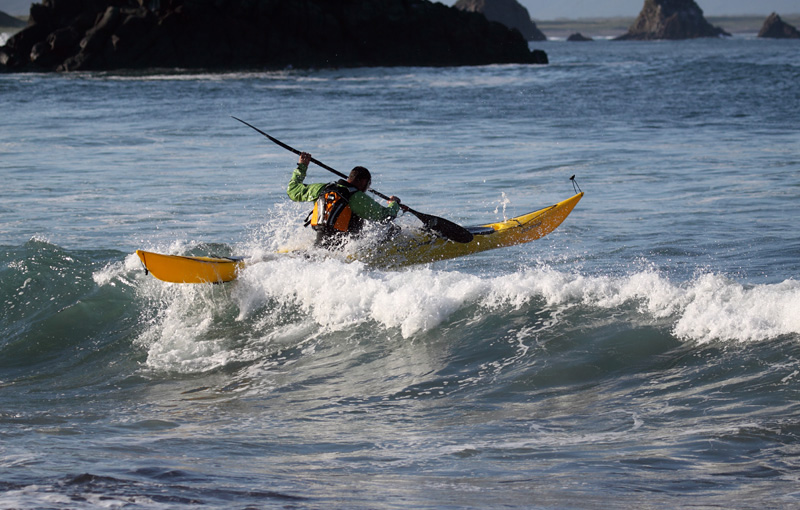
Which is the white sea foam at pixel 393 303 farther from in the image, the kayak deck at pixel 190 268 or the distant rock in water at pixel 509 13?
the distant rock in water at pixel 509 13

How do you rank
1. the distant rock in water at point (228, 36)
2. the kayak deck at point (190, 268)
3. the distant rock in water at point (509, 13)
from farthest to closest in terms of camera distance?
the distant rock in water at point (509, 13) < the distant rock in water at point (228, 36) < the kayak deck at point (190, 268)

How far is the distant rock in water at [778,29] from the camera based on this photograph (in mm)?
173750

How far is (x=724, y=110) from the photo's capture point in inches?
1020

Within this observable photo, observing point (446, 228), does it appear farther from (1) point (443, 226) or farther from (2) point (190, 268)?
(2) point (190, 268)

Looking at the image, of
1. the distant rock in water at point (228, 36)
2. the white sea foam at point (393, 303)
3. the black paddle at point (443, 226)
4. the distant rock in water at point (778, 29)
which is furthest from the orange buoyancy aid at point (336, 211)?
the distant rock in water at point (778, 29)

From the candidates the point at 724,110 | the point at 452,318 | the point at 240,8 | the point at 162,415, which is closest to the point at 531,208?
the point at 452,318

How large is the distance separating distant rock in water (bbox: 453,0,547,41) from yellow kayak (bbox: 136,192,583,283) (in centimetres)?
18602

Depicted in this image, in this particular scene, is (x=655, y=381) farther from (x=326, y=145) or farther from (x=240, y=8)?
(x=240, y=8)

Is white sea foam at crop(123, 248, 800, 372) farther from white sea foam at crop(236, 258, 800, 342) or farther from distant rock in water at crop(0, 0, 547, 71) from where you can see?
distant rock in water at crop(0, 0, 547, 71)

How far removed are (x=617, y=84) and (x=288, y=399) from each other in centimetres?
3584

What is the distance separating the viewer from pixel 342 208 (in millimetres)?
7824

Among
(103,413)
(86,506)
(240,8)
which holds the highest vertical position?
(240,8)

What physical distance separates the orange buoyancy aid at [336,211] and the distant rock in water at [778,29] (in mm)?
189789

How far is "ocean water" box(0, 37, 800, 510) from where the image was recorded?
167 inches
